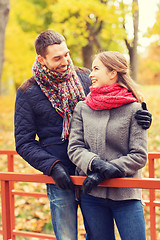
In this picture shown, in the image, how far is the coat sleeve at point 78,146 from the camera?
1982 mm

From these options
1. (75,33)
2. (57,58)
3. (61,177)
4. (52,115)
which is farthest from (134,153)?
(75,33)

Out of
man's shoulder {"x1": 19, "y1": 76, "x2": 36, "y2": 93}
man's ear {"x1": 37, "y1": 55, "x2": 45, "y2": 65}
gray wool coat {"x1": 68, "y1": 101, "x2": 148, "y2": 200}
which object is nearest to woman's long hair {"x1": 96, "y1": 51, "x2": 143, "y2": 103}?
gray wool coat {"x1": 68, "y1": 101, "x2": 148, "y2": 200}

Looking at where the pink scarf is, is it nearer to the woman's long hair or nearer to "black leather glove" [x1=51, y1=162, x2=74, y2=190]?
the woman's long hair

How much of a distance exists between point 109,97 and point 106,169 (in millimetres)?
449

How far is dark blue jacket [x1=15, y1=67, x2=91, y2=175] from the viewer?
225 cm

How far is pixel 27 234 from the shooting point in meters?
3.21

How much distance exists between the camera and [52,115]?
7.57 feet

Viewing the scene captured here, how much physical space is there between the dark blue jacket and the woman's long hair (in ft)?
1.69

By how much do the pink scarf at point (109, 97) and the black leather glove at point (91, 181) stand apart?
1.43 ft

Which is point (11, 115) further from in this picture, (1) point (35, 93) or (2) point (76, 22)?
(1) point (35, 93)

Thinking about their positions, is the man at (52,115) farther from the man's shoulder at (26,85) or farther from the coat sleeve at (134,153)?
the coat sleeve at (134,153)

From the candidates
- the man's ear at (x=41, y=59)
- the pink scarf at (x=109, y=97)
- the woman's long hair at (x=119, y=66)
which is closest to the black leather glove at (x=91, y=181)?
the pink scarf at (x=109, y=97)

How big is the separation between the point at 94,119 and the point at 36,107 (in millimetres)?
464

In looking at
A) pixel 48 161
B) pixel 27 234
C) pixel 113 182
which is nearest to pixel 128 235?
pixel 113 182
